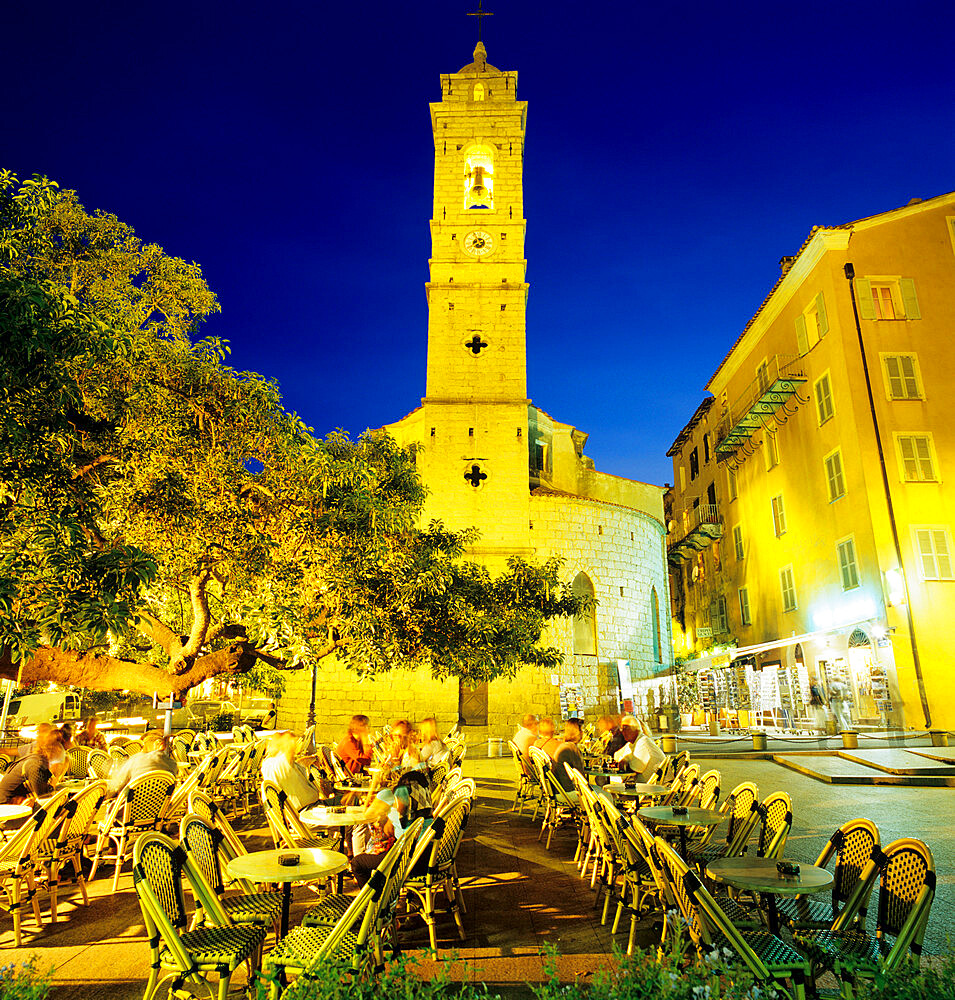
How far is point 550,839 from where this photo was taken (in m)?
7.96

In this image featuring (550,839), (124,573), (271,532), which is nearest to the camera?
(124,573)

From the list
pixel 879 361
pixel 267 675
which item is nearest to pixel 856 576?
pixel 879 361

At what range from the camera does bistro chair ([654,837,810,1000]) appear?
3178 mm

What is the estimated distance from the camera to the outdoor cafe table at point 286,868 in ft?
12.6

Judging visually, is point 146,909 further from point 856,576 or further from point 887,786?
point 856,576

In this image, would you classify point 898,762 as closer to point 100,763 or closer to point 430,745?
point 430,745

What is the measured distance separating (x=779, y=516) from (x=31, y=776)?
22.5 metres

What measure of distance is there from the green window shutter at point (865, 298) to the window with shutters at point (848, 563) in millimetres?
6420

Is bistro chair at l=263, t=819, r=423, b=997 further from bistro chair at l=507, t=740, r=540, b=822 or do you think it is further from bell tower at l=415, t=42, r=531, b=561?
bell tower at l=415, t=42, r=531, b=561

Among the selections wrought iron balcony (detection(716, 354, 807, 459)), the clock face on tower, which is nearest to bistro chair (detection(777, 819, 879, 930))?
wrought iron balcony (detection(716, 354, 807, 459))

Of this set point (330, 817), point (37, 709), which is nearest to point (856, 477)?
point (330, 817)

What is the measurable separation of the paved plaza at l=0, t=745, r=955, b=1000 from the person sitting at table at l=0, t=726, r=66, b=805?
3.52 ft

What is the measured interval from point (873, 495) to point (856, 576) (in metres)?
2.20

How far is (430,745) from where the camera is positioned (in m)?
9.00
